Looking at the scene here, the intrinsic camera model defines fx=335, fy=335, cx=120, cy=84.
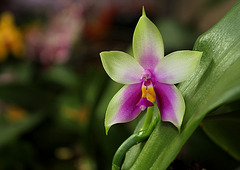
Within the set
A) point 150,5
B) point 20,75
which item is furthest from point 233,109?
point 150,5

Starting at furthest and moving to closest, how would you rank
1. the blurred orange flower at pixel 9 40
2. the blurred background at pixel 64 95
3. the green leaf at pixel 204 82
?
the blurred orange flower at pixel 9 40 < the blurred background at pixel 64 95 < the green leaf at pixel 204 82

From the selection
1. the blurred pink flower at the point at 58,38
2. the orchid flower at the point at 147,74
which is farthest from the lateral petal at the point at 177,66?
the blurred pink flower at the point at 58,38

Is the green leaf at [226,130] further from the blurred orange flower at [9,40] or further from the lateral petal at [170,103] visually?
the blurred orange flower at [9,40]

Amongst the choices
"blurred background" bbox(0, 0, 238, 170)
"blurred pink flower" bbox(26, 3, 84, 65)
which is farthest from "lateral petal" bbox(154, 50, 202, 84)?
"blurred pink flower" bbox(26, 3, 84, 65)

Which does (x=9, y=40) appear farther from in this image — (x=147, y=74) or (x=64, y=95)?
(x=147, y=74)

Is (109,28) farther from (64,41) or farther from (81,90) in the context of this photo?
(81,90)

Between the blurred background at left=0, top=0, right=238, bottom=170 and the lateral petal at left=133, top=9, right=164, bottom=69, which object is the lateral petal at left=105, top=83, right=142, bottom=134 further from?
the blurred background at left=0, top=0, right=238, bottom=170

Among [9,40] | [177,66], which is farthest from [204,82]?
[9,40]
